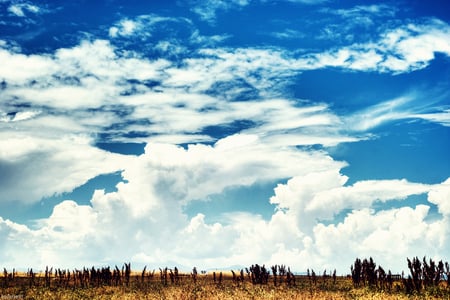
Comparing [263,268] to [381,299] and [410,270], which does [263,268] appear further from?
[381,299]

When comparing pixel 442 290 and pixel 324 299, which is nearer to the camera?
pixel 324 299

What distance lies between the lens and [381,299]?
110 ft

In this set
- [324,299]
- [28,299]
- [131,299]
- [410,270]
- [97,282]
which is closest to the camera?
[324,299]

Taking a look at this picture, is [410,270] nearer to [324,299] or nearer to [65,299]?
[324,299]

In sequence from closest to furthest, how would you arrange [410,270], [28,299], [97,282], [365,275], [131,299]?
[131,299], [28,299], [410,270], [365,275], [97,282]

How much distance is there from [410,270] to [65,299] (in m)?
31.0

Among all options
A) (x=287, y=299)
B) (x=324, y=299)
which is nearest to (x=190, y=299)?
(x=287, y=299)

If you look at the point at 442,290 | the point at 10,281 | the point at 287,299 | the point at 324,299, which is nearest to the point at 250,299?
the point at 287,299

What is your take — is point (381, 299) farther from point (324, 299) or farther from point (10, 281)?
point (10, 281)

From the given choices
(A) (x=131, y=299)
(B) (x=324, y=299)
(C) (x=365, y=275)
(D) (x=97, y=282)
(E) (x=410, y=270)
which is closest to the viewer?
(B) (x=324, y=299)

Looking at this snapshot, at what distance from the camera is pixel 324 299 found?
31984 millimetres

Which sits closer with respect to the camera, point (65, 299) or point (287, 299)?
point (287, 299)

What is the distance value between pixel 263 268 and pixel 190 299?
26407 millimetres

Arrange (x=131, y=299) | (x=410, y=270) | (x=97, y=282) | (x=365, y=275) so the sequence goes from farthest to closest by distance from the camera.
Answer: (x=97, y=282) < (x=365, y=275) < (x=410, y=270) < (x=131, y=299)
